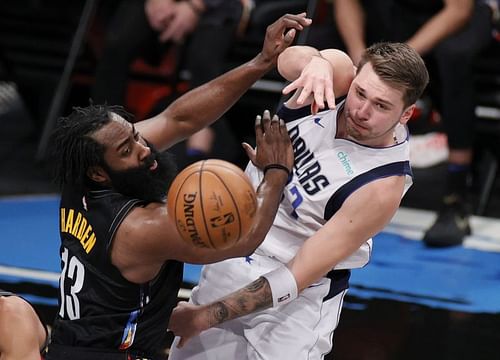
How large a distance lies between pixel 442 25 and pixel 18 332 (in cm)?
366

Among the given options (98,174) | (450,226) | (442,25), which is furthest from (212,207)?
(442,25)

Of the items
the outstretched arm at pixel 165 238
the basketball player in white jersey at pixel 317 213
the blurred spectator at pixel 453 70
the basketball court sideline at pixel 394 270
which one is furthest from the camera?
the blurred spectator at pixel 453 70

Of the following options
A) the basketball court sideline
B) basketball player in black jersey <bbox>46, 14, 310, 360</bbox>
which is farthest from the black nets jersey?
the basketball court sideline

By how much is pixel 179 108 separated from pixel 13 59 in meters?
4.19

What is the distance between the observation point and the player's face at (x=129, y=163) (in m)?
3.34

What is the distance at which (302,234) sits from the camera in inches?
148

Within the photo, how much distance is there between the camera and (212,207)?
3051mm

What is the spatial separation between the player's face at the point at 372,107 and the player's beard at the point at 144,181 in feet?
2.28

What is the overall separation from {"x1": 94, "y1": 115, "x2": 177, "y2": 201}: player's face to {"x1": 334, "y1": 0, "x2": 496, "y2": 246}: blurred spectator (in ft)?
10.0

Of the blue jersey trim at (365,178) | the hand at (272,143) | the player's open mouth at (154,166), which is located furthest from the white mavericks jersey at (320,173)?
the player's open mouth at (154,166)

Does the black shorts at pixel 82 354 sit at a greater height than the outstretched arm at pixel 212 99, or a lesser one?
lesser

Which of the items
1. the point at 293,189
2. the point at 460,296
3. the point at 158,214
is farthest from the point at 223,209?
the point at 460,296

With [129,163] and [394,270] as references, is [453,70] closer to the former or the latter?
[394,270]

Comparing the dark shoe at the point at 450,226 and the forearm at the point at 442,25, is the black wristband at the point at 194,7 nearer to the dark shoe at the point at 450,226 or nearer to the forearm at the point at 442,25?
the forearm at the point at 442,25
